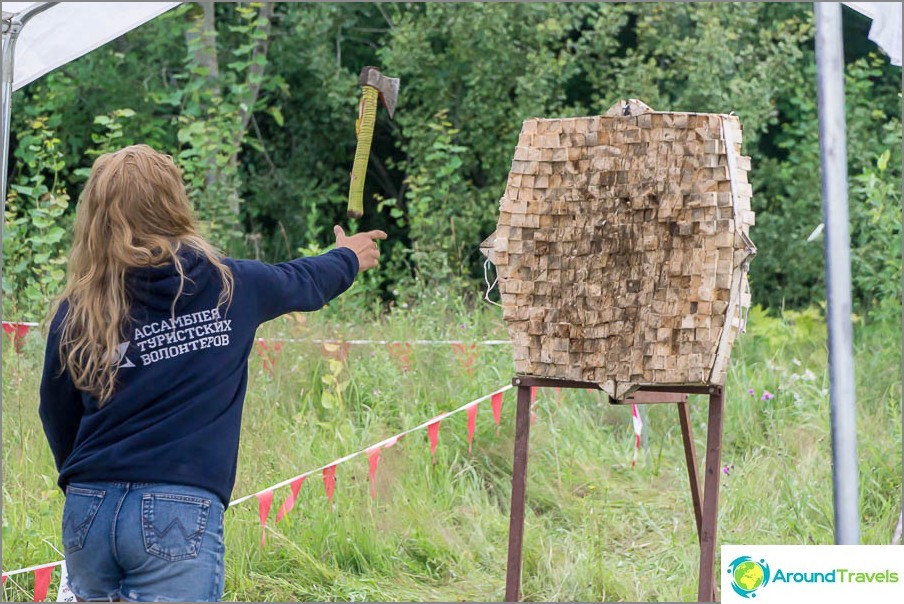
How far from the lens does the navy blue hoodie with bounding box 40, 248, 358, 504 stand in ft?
6.26

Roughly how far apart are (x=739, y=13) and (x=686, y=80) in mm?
774

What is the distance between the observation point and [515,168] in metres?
2.69

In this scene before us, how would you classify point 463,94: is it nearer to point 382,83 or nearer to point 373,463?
point 373,463

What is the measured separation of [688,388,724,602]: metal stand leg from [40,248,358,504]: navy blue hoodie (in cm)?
111

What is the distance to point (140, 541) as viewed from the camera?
1.86 m

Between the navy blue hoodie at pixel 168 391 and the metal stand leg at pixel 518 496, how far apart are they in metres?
0.88

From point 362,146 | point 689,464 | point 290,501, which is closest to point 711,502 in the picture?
point 689,464

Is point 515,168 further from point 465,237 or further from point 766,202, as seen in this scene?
point 766,202

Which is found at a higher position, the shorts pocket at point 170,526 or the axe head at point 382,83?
the axe head at point 382,83

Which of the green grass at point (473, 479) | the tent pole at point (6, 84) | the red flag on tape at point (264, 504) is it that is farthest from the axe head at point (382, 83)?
the green grass at point (473, 479)

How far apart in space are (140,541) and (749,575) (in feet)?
4.35

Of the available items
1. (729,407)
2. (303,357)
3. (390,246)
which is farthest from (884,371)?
(390,246)

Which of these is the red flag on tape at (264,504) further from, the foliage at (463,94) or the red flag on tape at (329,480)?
the foliage at (463,94)

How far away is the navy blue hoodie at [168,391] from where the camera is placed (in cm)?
191
